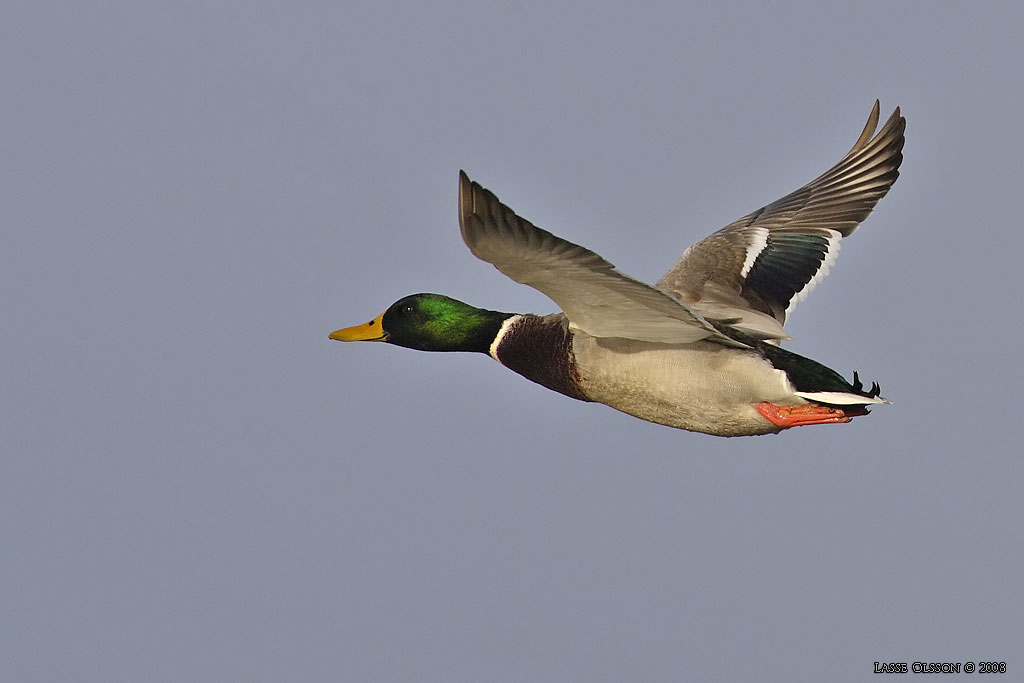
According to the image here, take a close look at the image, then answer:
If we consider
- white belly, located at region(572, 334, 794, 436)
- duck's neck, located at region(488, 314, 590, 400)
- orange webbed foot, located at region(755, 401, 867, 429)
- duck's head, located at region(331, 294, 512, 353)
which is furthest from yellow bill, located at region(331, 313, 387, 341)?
orange webbed foot, located at region(755, 401, 867, 429)

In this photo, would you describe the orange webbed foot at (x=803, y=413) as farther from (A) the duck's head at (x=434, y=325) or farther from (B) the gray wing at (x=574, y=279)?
(A) the duck's head at (x=434, y=325)

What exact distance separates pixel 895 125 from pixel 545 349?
12.5 feet

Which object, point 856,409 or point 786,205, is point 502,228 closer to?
point 856,409

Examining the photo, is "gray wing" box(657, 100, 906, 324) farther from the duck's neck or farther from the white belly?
the duck's neck

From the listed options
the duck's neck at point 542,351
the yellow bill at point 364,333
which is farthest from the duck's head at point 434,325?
the duck's neck at point 542,351

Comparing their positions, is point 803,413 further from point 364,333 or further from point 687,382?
point 364,333

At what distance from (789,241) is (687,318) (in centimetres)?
297

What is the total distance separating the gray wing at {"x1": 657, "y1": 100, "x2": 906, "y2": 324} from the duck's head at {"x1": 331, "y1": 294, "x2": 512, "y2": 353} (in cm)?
132

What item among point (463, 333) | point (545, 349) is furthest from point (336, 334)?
point (545, 349)

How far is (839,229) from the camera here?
35.5 ft

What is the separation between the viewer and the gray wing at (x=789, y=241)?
1009cm

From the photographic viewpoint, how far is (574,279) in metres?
7.77

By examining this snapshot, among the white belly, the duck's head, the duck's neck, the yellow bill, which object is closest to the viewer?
the white belly

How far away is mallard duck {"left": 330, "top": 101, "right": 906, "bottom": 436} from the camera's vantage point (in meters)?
7.61
